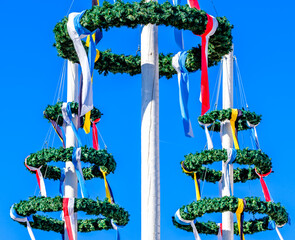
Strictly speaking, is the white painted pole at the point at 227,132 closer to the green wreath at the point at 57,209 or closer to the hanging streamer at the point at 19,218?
the green wreath at the point at 57,209

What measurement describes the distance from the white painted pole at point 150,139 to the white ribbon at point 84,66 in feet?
3.90

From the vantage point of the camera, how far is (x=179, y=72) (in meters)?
20.8

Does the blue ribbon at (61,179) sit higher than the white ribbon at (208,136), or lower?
lower

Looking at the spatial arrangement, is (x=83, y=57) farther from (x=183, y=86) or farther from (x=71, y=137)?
(x=71, y=137)

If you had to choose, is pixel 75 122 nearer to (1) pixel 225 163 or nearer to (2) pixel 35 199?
(2) pixel 35 199

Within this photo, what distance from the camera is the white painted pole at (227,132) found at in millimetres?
29094

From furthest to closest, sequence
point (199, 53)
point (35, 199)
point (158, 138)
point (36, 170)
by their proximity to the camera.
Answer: point (36, 170)
point (35, 199)
point (199, 53)
point (158, 138)

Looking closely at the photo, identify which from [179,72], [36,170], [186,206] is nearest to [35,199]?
[36,170]

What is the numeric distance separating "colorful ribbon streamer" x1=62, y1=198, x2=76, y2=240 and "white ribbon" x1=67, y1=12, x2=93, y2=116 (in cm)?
493

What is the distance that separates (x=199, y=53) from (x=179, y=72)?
Answer: 64cm

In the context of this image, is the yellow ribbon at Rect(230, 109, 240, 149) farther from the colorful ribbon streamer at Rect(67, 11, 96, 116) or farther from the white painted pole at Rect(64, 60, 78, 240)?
the colorful ribbon streamer at Rect(67, 11, 96, 116)

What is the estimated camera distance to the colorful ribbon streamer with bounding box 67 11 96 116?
64.7 ft

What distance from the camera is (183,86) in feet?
67.1

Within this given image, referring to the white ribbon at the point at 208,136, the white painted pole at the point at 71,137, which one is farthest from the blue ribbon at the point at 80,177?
the white ribbon at the point at 208,136
